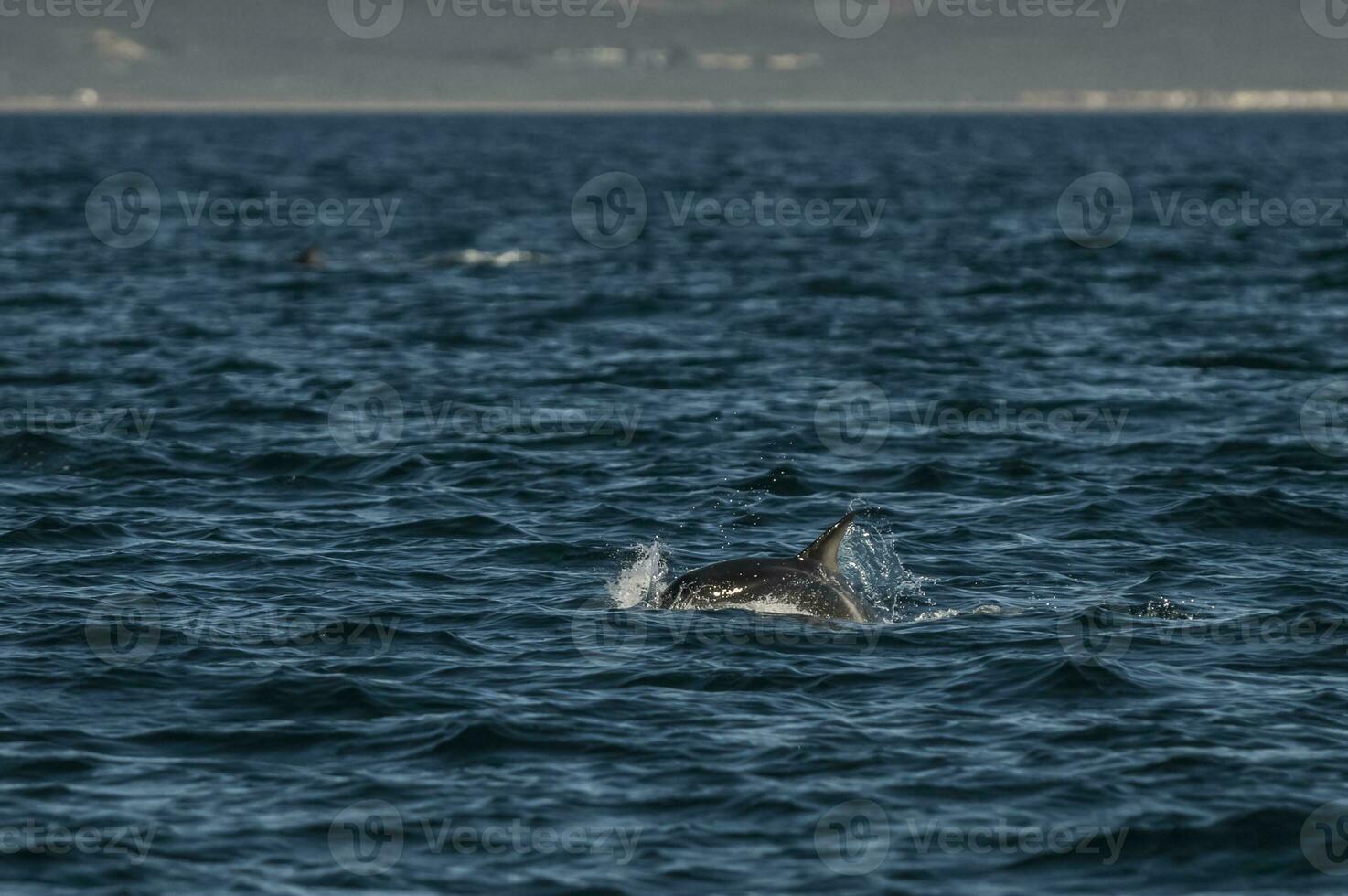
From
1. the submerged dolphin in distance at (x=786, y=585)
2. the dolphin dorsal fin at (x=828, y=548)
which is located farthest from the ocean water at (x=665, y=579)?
the dolphin dorsal fin at (x=828, y=548)

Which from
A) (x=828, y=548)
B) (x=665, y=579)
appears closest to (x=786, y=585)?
(x=828, y=548)

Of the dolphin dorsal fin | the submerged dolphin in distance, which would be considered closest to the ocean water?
the submerged dolphin in distance

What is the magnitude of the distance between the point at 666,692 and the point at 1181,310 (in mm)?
28601

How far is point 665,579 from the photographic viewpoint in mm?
18953

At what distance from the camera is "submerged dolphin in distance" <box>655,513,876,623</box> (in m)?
17.2

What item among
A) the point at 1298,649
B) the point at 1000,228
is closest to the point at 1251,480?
the point at 1298,649

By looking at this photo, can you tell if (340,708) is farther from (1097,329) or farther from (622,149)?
(622,149)

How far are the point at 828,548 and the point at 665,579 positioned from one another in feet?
7.43

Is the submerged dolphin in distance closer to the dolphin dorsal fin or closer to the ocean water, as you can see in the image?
the dolphin dorsal fin

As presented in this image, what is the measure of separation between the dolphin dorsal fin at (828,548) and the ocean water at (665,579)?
0.78m

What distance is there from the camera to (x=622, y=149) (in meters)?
190

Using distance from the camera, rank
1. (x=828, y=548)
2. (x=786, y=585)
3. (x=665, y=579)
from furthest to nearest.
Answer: (x=665, y=579), (x=828, y=548), (x=786, y=585)

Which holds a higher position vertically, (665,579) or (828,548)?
(828,548)

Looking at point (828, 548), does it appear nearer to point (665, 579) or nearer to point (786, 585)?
point (786, 585)
